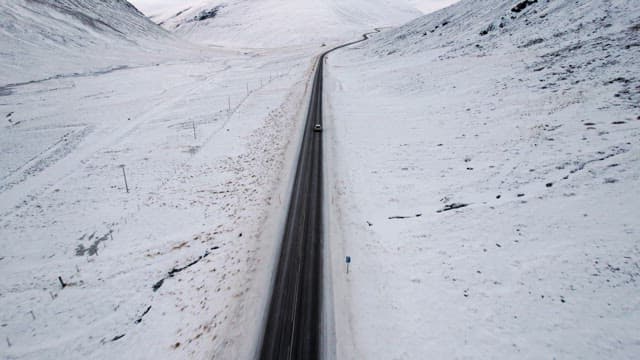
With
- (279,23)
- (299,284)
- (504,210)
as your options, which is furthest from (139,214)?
(279,23)

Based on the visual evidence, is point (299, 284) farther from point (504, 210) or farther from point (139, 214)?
point (139, 214)

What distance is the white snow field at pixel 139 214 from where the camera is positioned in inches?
467

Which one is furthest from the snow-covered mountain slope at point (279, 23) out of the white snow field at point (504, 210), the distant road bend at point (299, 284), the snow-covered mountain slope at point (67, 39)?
the distant road bend at point (299, 284)

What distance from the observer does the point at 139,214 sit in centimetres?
1905

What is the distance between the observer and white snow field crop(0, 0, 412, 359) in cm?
1186

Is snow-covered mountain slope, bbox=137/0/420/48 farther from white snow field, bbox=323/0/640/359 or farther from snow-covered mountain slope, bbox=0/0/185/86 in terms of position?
white snow field, bbox=323/0/640/359

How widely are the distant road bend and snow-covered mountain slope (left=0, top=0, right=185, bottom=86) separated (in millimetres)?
57883

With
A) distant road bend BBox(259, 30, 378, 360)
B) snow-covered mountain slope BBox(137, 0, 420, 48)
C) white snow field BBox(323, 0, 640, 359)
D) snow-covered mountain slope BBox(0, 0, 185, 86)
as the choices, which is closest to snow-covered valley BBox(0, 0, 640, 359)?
white snow field BBox(323, 0, 640, 359)

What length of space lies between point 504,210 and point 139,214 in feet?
65.8

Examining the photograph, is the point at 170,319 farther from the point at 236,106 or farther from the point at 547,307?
the point at 236,106

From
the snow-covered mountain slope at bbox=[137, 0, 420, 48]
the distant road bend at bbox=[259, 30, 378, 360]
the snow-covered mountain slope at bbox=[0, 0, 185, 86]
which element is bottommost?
the distant road bend at bbox=[259, 30, 378, 360]

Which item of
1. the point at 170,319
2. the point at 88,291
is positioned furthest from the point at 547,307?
the point at 88,291

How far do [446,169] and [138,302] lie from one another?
59.6ft

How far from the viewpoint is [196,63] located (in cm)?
8025
